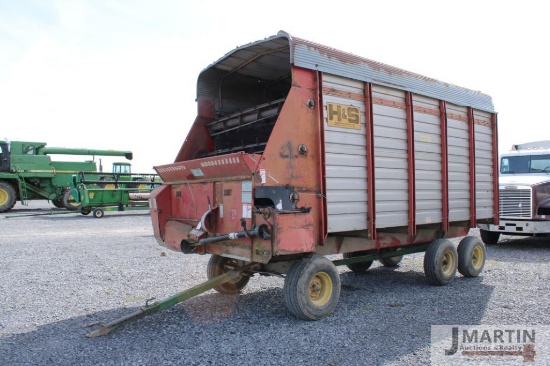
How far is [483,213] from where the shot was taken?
7492 millimetres

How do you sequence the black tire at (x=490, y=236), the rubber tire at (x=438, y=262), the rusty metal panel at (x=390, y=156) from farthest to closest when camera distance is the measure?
1. the black tire at (x=490, y=236)
2. the rubber tire at (x=438, y=262)
3. the rusty metal panel at (x=390, y=156)

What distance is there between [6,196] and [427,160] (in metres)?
19.8

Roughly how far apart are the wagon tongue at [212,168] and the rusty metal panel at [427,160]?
279 cm

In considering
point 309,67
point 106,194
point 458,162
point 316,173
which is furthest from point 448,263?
point 106,194

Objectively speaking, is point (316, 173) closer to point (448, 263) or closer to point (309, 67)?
point (309, 67)

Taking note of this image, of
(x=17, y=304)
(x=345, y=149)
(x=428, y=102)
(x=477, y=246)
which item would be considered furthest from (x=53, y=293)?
(x=477, y=246)

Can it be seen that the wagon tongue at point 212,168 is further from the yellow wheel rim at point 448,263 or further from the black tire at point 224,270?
the yellow wheel rim at point 448,263

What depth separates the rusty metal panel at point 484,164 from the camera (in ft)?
24.1

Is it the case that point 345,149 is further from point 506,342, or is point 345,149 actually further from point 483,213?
point 483,213

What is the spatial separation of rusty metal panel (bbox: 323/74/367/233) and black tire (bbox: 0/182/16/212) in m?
19.4

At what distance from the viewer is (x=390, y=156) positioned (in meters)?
5.77

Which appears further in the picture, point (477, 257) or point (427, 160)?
point (477, 257)

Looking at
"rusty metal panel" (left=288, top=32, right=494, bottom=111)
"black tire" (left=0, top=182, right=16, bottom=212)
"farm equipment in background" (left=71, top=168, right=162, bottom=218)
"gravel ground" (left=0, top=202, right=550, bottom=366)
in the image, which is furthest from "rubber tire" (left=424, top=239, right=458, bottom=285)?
"black tire" (left=0, top=182, right=16, bottom=212)

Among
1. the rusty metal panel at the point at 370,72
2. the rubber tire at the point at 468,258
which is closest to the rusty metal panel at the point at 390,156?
the rusty metal panel at the point at 370,72
